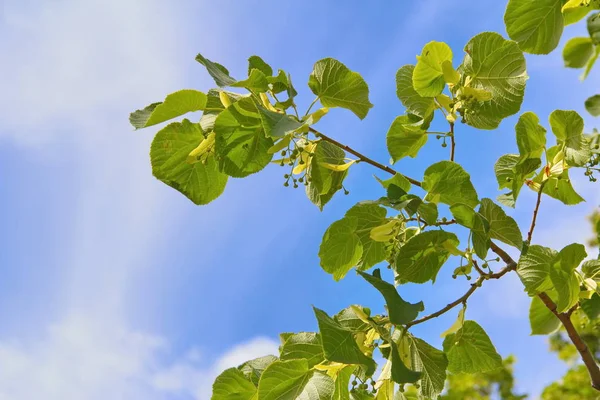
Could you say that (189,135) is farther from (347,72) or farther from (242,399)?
(242,399)

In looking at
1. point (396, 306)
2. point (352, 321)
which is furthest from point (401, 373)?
point (352, 321)

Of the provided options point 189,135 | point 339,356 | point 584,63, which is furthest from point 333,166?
point 584,63

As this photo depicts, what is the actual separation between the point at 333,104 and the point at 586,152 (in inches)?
27.7

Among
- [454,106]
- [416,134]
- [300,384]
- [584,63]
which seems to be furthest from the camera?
[416,134]

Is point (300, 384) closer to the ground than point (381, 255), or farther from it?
closer to the ground

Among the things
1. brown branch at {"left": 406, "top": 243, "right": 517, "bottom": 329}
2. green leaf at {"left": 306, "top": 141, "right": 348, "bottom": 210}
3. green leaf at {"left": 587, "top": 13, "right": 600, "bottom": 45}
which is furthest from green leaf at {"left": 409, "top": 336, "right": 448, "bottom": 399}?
green leaf at {"left": 587, "top": 13, "right": 600, "bottom": 45}

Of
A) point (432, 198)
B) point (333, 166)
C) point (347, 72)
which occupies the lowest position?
point (432, 198)

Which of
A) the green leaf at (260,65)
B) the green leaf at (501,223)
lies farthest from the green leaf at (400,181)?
the green leaf at (260,65)

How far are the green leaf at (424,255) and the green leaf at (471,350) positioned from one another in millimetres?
186

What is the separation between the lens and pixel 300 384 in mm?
1382

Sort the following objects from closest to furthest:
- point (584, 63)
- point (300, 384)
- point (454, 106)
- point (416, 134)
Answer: point (584, 63), point (300, 384), point (454, 106), point (416, 134)

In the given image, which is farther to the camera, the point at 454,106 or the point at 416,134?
the point at 416,134

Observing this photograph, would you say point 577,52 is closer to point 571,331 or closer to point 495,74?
point 495,74

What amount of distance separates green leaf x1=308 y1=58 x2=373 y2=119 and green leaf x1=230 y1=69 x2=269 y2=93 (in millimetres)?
192
